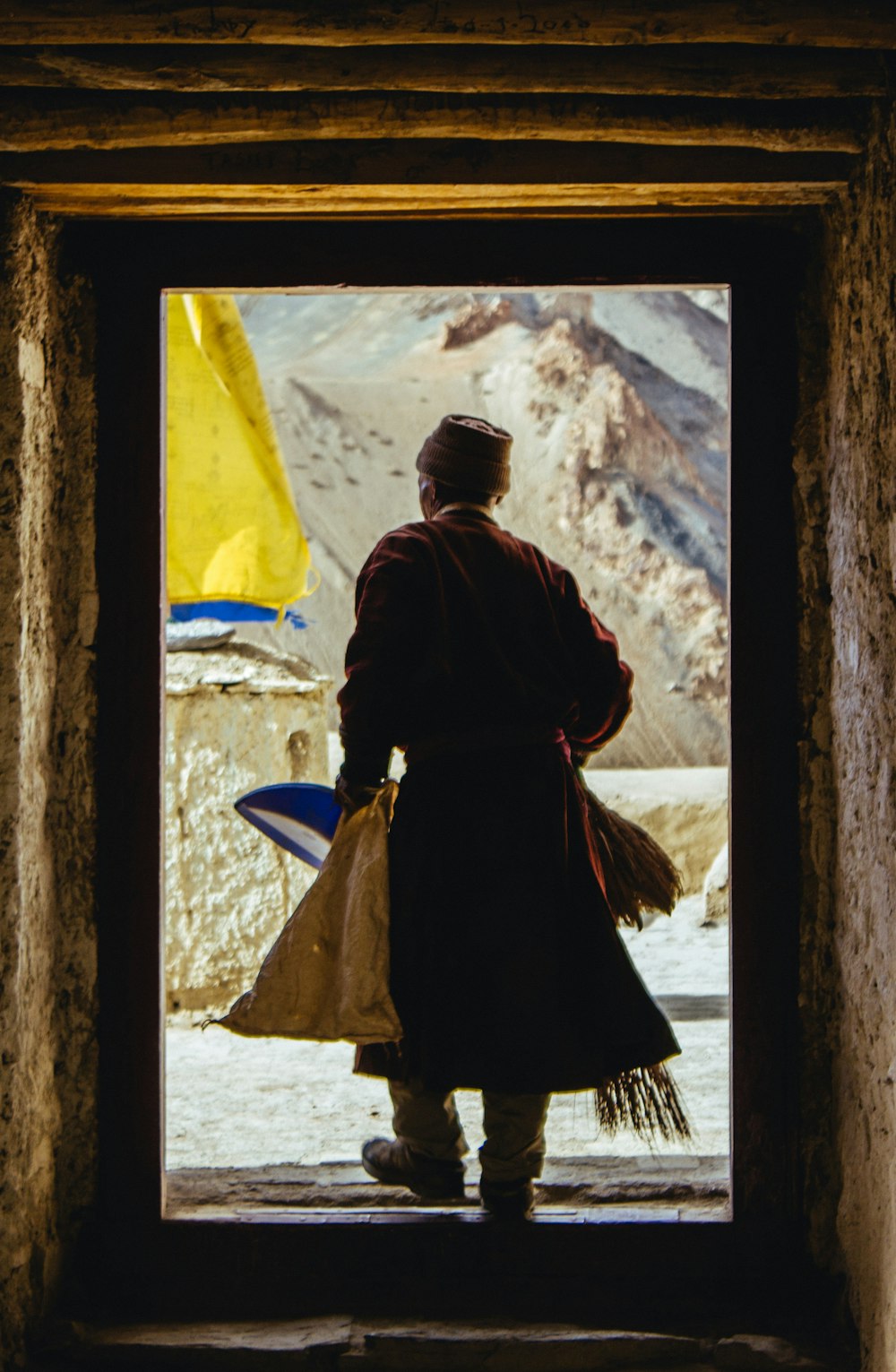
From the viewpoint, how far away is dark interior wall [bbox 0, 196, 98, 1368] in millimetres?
2254

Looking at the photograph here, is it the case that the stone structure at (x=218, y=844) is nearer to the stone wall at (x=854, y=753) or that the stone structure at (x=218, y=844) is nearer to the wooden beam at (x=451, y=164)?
the stone wall at (x=854, y=753)

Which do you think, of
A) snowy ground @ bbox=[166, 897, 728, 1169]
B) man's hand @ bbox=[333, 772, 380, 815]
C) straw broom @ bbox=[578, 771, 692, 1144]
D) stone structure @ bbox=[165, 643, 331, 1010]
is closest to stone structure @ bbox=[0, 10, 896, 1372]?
straw broom @ bbox=[578, 771, 692, 1144]

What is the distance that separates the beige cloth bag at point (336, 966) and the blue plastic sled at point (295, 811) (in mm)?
396

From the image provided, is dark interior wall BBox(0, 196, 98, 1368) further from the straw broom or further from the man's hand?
the straw broom

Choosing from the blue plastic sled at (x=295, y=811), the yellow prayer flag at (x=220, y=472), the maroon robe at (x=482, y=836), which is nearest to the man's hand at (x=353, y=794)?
the maroon robe at (x=482, y=836)

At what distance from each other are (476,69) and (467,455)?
0.75m

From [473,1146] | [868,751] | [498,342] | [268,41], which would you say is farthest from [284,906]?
[498,342]

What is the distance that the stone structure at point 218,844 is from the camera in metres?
5.21

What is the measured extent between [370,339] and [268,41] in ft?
43.6

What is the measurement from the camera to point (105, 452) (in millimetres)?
2568

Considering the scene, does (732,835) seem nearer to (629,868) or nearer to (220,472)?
(629,868)

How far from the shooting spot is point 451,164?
7.41 feet

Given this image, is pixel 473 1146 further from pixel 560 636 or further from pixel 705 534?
pixel 705 534

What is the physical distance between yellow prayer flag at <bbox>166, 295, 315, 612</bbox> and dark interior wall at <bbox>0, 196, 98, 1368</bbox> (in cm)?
236
